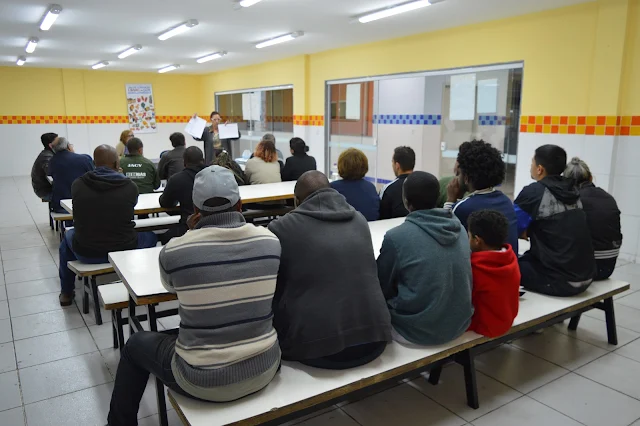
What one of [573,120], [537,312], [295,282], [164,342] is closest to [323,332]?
[295,282]

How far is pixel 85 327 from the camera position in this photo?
356 cm

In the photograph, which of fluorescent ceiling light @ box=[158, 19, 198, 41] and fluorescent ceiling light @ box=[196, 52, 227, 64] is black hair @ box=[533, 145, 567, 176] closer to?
fluorescent ceiling light @ box=[158, 19, 198, 41]

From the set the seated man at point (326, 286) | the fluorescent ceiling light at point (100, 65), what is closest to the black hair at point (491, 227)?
the seated man at point (326, 286)

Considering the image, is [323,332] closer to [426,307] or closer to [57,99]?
[426,307]

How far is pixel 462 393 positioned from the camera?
2689 millimetres

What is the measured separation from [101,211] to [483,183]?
2624 millimetres

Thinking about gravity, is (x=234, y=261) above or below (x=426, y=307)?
above

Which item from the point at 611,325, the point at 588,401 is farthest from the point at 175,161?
the point at 588,401

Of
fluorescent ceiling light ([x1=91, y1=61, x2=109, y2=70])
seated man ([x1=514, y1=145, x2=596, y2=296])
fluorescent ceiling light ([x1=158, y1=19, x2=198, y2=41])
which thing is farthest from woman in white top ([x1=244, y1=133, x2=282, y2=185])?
fluorescent ceiling light ([x1=91, y1=61, x2=109, y2=70])

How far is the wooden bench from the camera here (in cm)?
179

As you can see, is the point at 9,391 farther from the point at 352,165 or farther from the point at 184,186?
the point at 352,165

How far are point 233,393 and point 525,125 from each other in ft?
16.9

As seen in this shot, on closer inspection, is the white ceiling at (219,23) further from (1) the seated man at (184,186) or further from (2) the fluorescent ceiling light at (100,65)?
(1) the seated man at (184,186)

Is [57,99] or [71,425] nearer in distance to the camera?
[71,425]
